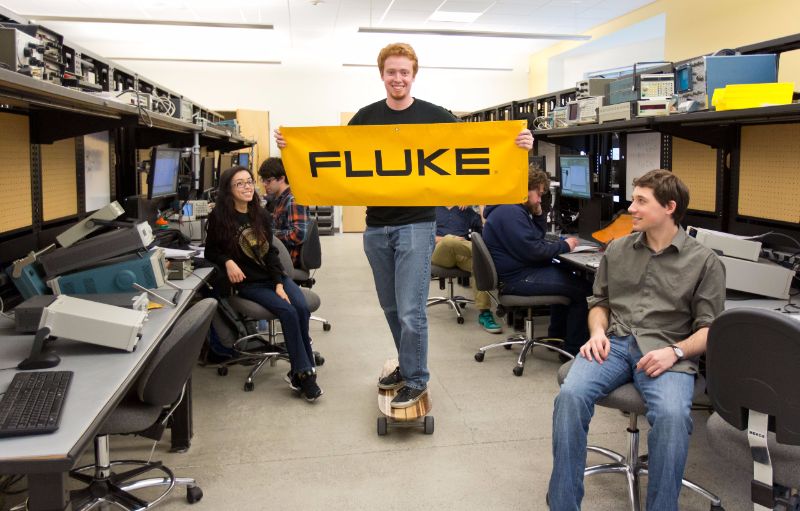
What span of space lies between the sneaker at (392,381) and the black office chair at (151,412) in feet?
3.01

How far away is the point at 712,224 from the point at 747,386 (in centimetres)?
173

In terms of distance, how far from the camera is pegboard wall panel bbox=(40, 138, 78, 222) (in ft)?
9.53

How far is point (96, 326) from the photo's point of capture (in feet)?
6.00

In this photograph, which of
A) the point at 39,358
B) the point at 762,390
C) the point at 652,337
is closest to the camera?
the point at 762,390

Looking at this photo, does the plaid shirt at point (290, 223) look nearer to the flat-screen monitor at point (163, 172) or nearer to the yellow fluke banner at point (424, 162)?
the flat-screen monitor at point (163, 172)

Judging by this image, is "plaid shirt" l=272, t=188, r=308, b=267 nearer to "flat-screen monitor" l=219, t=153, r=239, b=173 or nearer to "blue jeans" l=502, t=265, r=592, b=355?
"blue jeans" l=502, t=265, r=592, b=355

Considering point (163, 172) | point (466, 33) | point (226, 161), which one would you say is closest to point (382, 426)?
point (163, 172)

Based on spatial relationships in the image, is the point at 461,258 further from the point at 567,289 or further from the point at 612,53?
the point at 612,53

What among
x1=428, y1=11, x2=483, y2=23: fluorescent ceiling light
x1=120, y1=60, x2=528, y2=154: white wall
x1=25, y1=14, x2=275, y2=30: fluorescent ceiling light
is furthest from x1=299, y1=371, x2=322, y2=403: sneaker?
x1=120, y1=60, x2=528, y2=154: white wall

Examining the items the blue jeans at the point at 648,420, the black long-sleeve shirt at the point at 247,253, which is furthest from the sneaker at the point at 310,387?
the blue jeans at the point at 648,420

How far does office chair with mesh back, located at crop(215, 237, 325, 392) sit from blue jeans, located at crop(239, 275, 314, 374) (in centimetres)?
4

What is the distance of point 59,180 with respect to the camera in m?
3.06

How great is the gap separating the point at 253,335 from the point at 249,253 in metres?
0.71

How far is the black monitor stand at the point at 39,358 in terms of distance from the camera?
173cm
